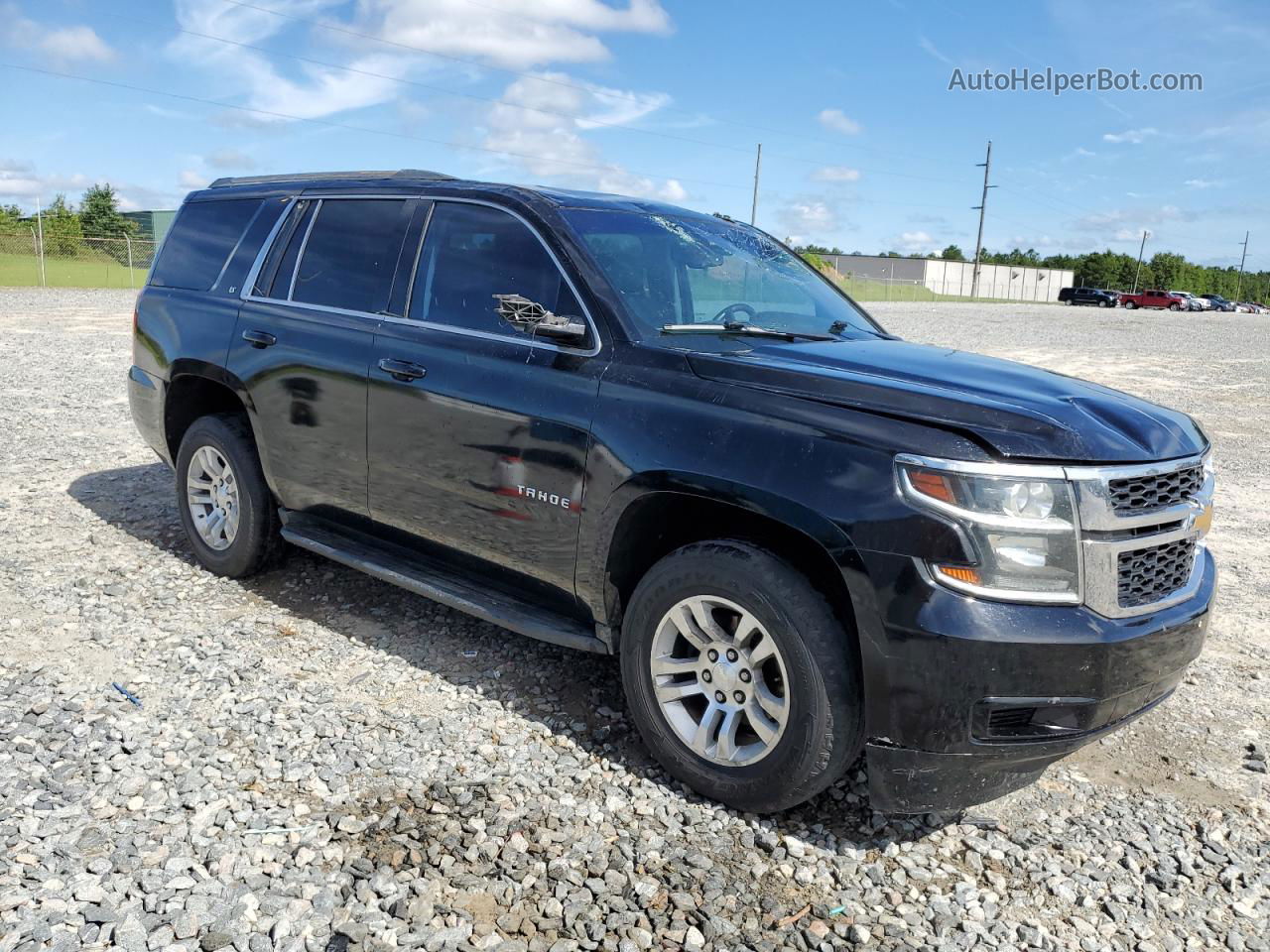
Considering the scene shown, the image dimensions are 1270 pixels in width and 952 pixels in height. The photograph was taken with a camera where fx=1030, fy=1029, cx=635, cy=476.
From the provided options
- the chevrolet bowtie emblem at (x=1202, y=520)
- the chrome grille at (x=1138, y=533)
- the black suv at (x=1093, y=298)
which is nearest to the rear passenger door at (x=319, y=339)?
the chrome grille at (x=1138, y=533)

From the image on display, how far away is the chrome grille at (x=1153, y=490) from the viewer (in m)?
2.98

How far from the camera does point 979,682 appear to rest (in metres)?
2.88

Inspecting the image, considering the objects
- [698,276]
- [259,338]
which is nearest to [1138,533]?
[698,276]

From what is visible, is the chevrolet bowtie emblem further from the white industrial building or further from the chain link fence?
the white industrial building

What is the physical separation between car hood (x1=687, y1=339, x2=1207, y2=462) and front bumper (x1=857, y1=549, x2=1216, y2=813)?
1.51 feet

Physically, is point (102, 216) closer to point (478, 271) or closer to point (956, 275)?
point (478, 271)

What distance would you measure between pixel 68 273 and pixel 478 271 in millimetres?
37979

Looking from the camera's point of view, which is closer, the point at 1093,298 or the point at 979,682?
the point at 979,682

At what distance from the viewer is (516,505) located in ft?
12.8

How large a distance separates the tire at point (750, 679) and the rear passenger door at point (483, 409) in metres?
0.46

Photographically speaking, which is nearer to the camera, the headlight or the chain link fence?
the headlight

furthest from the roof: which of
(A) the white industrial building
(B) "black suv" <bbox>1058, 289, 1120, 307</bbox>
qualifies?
(A) the white industrial building

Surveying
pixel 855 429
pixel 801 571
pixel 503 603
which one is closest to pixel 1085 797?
pixel 801 571

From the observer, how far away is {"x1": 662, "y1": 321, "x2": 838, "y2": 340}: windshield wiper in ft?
12.7
